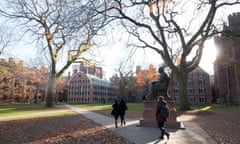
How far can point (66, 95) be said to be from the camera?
9012cm

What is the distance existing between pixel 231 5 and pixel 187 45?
5.57 metres

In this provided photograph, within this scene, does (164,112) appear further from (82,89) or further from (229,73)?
(82,89)

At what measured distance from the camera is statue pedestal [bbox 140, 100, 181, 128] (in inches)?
456

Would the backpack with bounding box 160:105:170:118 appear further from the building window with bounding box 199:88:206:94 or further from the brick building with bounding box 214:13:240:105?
the building window with bounding box 199:88:206:94

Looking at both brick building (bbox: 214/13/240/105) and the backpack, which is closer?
the backpack

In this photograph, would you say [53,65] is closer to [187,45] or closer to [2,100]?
[187,45]

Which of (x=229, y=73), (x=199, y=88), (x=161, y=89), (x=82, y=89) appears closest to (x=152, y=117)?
(x=161, y=89)

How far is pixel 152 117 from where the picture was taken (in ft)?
40.1

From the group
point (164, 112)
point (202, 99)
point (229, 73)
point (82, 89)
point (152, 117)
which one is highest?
point (229, 73)

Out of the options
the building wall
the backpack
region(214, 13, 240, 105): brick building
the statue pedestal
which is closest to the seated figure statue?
the statue pedestal

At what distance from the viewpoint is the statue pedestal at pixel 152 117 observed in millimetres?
11573

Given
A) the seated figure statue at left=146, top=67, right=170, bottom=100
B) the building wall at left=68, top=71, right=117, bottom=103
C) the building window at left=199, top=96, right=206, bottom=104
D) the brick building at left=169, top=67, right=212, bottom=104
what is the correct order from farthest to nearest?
the building wall at left=68, top=71, right=117, bottom=103 < the building window at left=199, top=96, right=206, bottom=104 < the brick building at left=169, top=67, right=212, bottom=104 < the seated figure statue at left=146, top=67, right=170, bottom=100

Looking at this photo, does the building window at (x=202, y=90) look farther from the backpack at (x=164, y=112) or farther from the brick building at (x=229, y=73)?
the backpack at (x=164, y=112)

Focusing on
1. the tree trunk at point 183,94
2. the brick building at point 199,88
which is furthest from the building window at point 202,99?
the tree trunk at point 183,94
